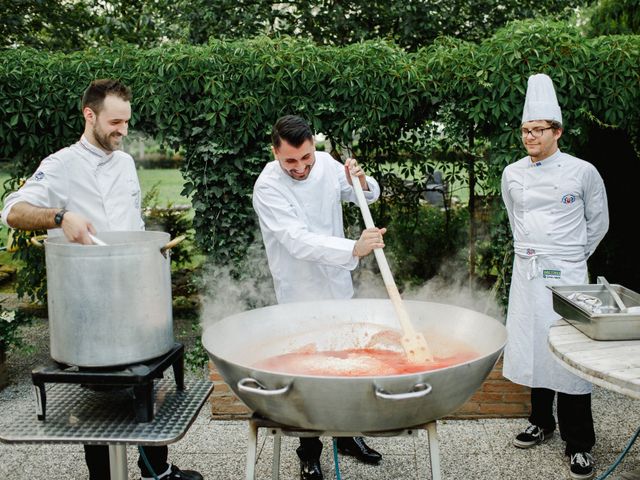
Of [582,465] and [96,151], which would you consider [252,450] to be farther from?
[582,465]

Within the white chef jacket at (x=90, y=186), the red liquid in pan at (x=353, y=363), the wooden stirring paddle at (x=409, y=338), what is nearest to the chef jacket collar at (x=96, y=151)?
the white chef jacket at (x=90, y=186)

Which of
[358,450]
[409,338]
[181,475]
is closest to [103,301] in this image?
[409,338]

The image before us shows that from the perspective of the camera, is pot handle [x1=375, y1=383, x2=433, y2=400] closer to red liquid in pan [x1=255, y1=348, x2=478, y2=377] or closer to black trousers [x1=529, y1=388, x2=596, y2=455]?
red liquid in pan [x1=255, y1=348, x2=478, y2=377]

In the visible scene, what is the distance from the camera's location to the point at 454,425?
12.7 feet

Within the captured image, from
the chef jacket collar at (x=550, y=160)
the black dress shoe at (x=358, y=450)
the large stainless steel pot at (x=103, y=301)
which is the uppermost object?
the chef jacket collar at (x=550, y=160)

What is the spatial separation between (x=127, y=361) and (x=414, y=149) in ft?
11.4

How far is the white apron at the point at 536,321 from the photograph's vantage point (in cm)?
341

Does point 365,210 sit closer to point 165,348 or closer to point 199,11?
point 165,348

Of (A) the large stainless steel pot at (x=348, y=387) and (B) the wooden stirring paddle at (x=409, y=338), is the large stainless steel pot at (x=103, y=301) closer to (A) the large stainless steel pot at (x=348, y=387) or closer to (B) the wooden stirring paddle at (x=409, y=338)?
(A) the large stainless steel pot at (x=348, y=387)

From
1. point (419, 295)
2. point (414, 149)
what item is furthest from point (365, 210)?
point (419, 295)

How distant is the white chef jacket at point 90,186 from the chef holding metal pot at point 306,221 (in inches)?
26.4

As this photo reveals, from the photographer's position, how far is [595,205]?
Result: 345 centimetres

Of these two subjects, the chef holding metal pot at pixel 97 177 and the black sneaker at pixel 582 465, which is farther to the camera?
the black sneaker at pixel 582 465

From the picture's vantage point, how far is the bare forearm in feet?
7.25
